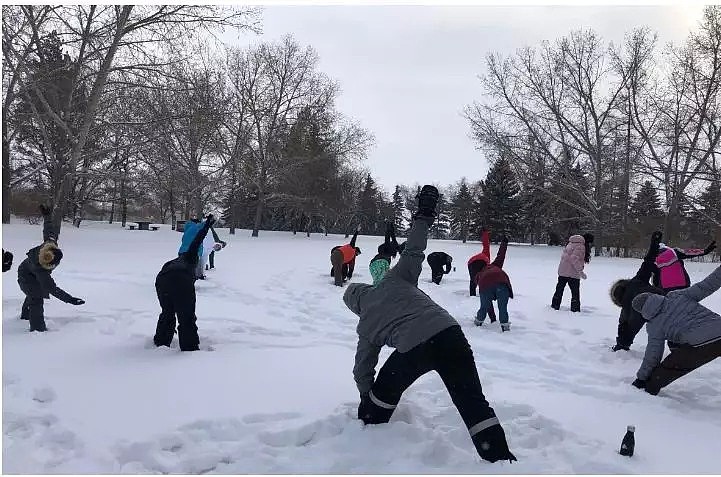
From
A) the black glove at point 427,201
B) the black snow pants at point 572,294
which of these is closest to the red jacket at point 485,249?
the black snow pants at point 572,294

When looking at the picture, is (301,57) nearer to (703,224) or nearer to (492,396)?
(703,224)

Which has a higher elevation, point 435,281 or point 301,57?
point 301,57

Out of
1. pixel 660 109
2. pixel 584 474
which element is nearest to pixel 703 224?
pixel 660 109

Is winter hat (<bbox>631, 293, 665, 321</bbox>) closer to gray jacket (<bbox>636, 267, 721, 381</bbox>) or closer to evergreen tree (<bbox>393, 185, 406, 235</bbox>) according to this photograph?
gray jacket (<bbox>636, 267, 721, 381</bbox>)

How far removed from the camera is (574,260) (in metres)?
9.95

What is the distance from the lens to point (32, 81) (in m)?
14.6

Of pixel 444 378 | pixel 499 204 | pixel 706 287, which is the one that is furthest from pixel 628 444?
pixel 499 204

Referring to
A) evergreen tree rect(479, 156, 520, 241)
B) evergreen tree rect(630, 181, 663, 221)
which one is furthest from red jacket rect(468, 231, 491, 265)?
evergreen tree rect(479, 156, 520, 241)

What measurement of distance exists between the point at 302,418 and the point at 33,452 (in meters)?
1.90

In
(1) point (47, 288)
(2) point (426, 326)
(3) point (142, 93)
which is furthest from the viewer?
(3) point (142, 93)

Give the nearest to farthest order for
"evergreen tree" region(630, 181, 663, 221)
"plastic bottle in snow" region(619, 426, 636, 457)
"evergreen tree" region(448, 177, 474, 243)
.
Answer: "plastic bottle in snow" region(619, 426, 636, 457), "evergreen tree" region(630, 181, 663, 221), "evergreen tree" region(448, 177, 474, 243)

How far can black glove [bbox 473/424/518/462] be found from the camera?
3.56 metres

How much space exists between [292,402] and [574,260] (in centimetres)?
A: 726

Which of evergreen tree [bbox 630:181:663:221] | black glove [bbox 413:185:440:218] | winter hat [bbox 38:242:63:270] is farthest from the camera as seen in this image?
evergreen tree [bbox 630:181:663:221]
